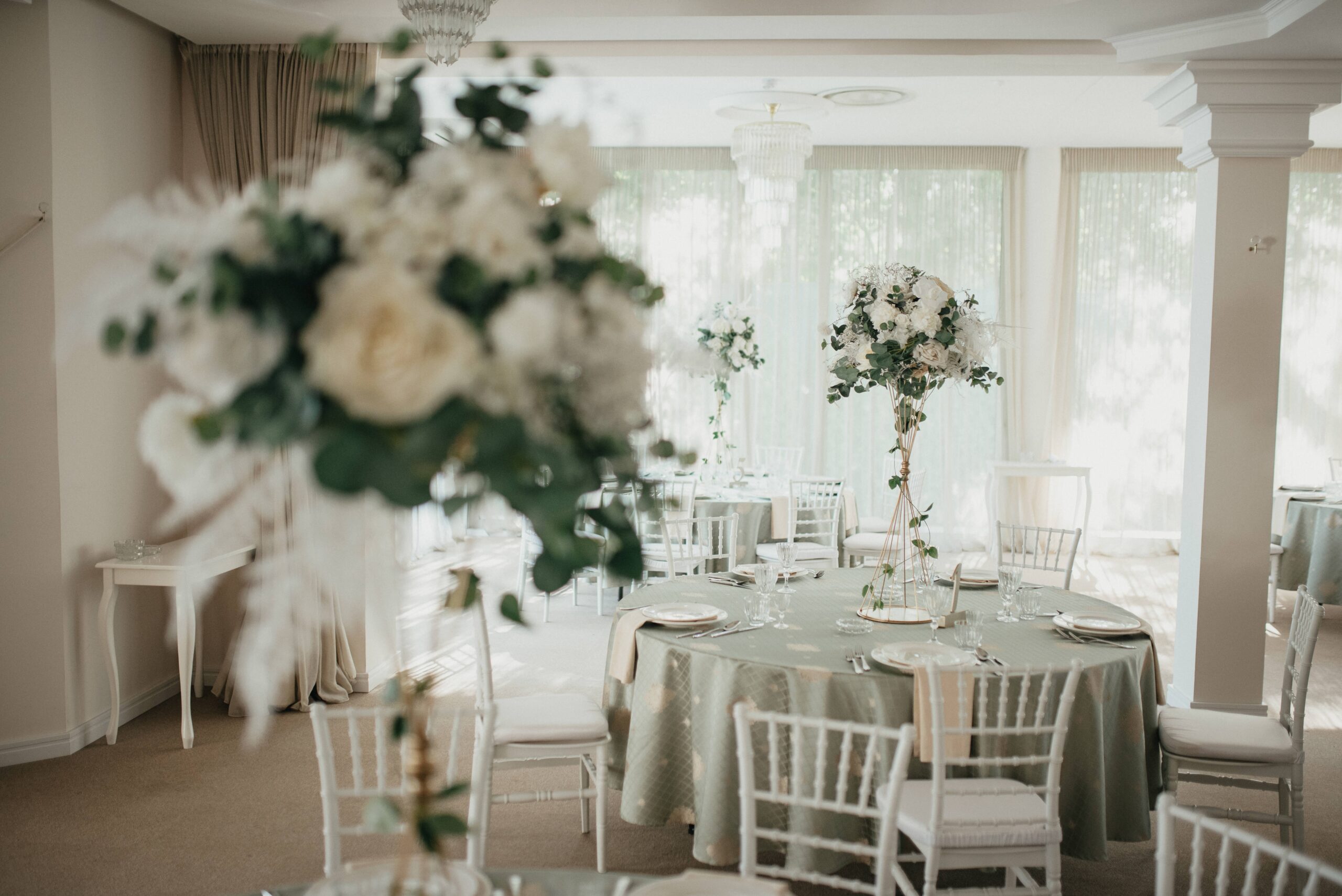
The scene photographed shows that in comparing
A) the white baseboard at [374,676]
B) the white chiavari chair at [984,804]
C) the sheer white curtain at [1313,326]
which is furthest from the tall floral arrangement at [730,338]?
the sheer white curtain at [1313,326]

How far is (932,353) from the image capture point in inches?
128

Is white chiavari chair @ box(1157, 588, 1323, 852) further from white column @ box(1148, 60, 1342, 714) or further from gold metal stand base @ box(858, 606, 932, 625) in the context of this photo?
white column @ box(1148, 60, 1342, 714)

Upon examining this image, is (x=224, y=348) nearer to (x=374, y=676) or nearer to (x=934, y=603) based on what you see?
(x=934, y=603)

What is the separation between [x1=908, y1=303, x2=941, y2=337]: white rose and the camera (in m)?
3.21

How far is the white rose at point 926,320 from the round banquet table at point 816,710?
1.00 meters

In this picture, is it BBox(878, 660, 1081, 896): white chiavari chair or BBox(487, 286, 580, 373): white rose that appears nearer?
BBox(487, 286, 580, 373): white rose

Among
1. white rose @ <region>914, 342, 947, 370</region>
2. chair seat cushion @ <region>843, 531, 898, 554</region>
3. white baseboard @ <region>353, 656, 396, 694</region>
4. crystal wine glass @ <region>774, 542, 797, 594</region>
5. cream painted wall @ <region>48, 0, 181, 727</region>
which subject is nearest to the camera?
white rose @ <region>914, 342, 947, 370</region>

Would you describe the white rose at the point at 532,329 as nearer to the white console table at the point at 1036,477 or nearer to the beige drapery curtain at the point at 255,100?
the beige drapery curtain at the point at 255,100

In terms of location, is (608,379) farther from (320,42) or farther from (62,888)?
(62,888)

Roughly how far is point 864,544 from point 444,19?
418 cm

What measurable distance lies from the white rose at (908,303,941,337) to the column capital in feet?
6.83

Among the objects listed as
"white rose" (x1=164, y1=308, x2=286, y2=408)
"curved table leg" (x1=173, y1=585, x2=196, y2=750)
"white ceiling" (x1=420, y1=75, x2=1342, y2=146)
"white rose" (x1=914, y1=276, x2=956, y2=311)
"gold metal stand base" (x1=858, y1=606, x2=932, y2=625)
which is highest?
"white ceiling" (x1=420, y1=75, x2=1342, y2=146)

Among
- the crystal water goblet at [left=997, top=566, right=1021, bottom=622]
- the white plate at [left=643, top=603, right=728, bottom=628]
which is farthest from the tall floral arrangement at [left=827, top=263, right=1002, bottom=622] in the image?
the white plate at [left=643, top=603, right=728, bottom=628]

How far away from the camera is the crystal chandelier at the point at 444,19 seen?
133 inches
